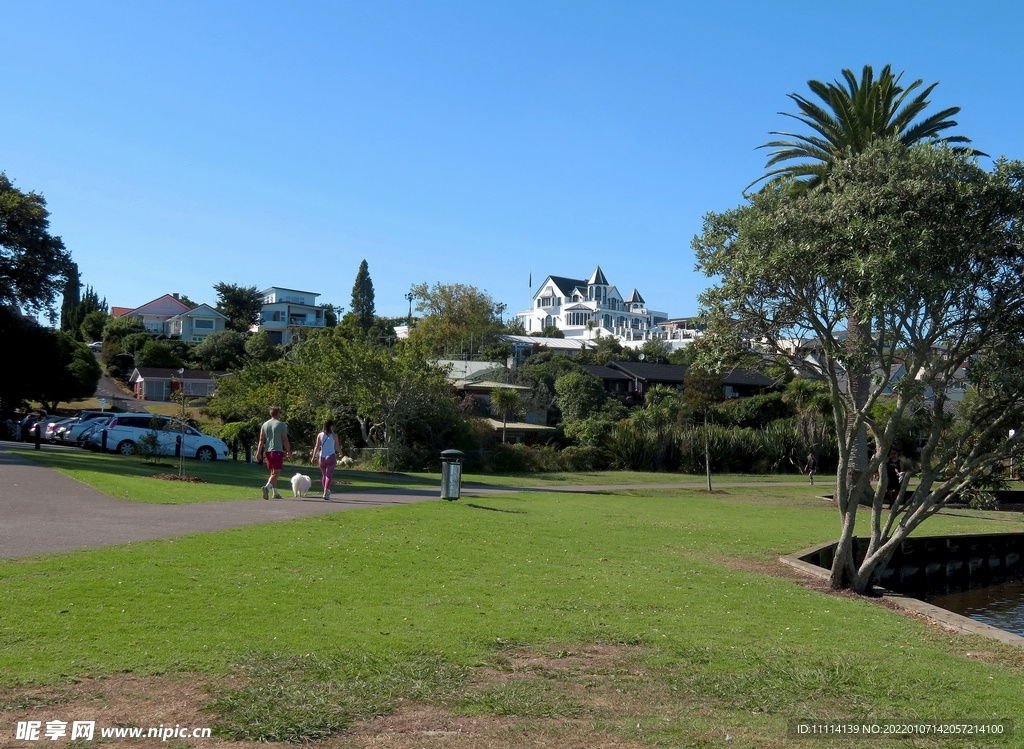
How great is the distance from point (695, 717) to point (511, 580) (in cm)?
485

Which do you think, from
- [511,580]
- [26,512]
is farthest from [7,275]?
[511,580]

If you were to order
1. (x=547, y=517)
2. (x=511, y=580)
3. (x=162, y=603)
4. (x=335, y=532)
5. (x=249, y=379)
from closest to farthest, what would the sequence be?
(x=162, y=603) < (x=511, y=580) < (x=335, y=532) < (x=547, y=517) < (x=249, y=379)

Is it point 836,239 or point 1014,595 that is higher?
point 836,239

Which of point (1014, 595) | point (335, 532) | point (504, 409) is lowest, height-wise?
point (1014, 595)

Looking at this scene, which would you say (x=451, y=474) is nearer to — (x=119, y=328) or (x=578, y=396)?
(x=578, y=396)

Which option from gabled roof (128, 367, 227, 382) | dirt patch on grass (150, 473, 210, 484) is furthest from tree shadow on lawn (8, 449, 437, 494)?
gabled roof (128, 367, 227, 382)

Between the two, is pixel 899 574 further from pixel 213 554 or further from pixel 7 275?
pixel 7 275

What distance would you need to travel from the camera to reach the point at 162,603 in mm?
8461

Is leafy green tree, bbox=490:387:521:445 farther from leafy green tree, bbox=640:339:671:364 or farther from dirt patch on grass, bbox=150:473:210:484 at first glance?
leafy green tree, bbox=640:339:671:364

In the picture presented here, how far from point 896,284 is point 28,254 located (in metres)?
32.9

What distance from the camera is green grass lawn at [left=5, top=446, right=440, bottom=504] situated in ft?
61.0

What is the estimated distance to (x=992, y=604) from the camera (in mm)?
19547

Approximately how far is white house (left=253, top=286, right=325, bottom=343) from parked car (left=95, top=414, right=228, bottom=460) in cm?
7503

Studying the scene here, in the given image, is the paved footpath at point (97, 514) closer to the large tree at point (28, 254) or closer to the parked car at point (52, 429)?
the large tree at point (28, 254)
